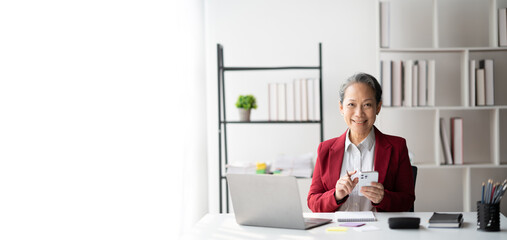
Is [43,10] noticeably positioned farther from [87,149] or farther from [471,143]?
[471,143]

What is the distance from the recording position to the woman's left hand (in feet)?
7.17

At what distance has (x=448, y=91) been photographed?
14.0 feet

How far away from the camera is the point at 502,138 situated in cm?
424

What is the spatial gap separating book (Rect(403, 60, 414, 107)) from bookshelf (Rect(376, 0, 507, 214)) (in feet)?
1.24

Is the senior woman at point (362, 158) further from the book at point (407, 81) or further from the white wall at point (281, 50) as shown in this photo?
the white wall at point (281, 50)

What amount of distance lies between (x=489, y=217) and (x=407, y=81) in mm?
2136

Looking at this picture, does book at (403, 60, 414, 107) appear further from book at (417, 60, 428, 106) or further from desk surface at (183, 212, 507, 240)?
desk surface at (183, 212, 507, 240)

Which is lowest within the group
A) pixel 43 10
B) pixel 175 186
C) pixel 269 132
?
pixel 175 186

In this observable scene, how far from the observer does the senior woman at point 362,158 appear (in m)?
2.41

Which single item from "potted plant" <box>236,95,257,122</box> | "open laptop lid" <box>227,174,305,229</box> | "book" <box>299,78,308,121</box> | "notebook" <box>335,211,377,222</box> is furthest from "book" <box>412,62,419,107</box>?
"open laptop lid" <box>227,174,305,229</box>

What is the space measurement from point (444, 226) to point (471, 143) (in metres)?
2.61

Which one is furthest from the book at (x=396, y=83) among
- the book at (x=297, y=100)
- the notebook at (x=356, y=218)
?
the notebook at (x=356, y=218)

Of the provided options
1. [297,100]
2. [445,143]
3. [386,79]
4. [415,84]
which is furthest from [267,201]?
[445,143]

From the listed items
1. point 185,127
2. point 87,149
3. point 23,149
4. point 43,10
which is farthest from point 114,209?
point 185,127
